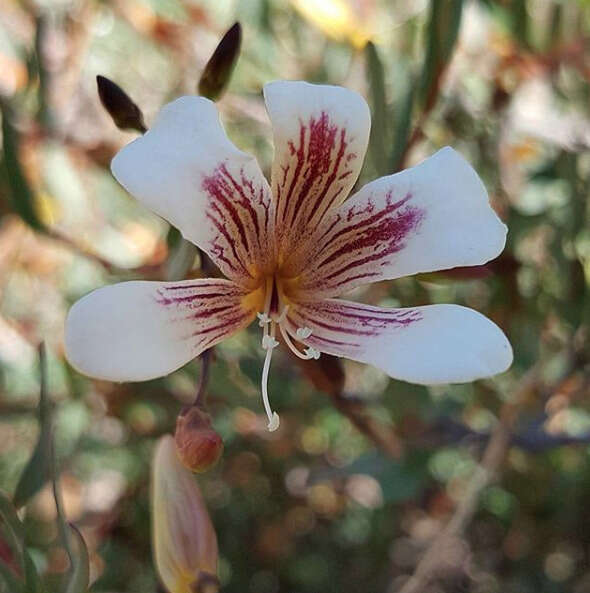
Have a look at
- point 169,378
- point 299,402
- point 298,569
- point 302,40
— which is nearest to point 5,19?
point 302,40

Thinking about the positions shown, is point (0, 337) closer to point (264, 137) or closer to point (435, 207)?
point (264, 137)

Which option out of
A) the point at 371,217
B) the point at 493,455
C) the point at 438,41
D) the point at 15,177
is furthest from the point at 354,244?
the point at 493,455

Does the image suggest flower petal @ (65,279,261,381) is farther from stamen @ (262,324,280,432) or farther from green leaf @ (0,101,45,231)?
green leaf @ (0,101,45,231)

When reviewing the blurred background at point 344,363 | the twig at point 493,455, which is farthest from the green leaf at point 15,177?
the twig at point 493,455

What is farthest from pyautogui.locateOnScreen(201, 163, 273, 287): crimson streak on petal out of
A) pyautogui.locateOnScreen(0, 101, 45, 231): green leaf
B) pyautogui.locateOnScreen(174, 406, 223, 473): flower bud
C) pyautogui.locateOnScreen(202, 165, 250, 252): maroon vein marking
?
pyautogui.locateOnScreen(0, 101, 45, 231): green leaf

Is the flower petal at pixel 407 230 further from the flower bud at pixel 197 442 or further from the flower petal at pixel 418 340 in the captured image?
the flower bud at pixel 197 442

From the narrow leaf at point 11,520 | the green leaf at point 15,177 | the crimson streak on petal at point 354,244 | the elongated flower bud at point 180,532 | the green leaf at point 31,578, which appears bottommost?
the elongated flower bud at point 180,532

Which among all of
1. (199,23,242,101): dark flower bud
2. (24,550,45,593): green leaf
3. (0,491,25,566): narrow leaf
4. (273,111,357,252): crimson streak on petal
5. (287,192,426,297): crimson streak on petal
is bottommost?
(24,550,45,593): green leaf
